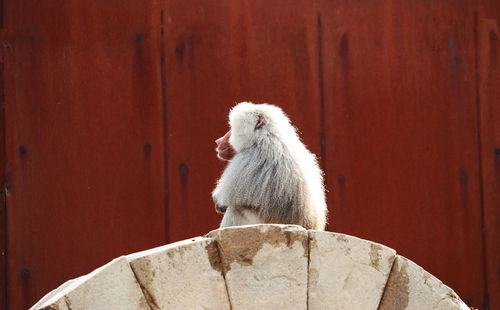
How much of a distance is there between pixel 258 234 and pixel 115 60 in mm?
3122

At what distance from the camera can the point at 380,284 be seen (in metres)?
3.39

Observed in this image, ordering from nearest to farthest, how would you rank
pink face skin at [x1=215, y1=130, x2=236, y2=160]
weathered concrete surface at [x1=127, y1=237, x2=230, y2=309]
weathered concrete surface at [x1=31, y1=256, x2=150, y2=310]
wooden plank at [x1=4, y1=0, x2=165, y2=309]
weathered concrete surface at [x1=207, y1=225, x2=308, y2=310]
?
weathered concrete surface at [x1=31, y1=256, x2=150, y2=310] → weathered concrete surface at [x1=127, y1=237, x2=230, y2=309] → weathered concrete surface at [x1=207, y1=225, x2=308, y2=310] → pink face skin at [x1=215, y1=130, x2=236, y2=160] → wooden plank at [x1=4, y1=0, x2=165, y2=309]

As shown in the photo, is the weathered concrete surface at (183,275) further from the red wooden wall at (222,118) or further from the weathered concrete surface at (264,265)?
the red wooden wall at (222,118)

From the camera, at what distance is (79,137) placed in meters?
5.99

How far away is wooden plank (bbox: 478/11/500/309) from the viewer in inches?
244

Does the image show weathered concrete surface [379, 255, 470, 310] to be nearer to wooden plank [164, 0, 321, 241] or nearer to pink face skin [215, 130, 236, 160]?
pink face skin [215, 130, 236, 160]

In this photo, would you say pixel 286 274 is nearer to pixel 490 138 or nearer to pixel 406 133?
pixel 406 133

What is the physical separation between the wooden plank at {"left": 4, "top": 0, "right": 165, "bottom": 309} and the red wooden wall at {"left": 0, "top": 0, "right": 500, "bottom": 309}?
0.01 m

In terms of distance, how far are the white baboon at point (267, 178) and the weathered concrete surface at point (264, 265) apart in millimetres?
1038

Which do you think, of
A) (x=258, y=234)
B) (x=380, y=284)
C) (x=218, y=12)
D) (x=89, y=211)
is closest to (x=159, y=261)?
(x=258, y=234)

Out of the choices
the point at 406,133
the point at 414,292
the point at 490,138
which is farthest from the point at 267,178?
the point at 490,138

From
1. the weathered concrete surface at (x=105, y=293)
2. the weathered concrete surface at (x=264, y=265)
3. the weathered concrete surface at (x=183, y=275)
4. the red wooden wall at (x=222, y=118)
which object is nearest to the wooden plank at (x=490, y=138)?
the red wooden wall at (x=222, y=118)

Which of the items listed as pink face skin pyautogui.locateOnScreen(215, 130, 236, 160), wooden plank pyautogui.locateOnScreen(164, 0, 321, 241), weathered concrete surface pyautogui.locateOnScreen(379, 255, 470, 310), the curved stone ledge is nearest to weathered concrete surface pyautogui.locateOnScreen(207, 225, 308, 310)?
the curved stone ledge

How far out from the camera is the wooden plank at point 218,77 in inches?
237
